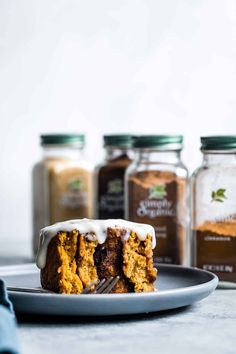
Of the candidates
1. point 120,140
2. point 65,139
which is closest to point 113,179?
point 120,140

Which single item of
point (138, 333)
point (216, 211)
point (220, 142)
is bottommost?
point (138, 333)

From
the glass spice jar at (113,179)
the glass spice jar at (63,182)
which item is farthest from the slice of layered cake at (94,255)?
the glass spice jar at (63,182)

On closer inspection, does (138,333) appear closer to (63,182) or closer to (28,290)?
(28,290)

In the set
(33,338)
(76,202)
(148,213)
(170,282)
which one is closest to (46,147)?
(76,202)

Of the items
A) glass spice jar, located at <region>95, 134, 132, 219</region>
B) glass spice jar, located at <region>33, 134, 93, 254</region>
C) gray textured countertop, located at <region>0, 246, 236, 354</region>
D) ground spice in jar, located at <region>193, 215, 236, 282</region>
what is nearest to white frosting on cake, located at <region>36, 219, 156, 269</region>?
gray textured countertop, located at <region>0, 246, 236, 354</region>

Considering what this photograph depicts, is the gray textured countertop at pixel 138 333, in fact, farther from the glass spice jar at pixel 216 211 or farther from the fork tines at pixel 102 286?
the glass spice jar at pixel 216 211

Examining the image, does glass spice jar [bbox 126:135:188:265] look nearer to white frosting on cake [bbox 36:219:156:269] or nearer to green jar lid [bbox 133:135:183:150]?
green jar lid [bbox 133:135:183:150]

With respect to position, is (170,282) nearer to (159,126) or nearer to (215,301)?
(215,301)
